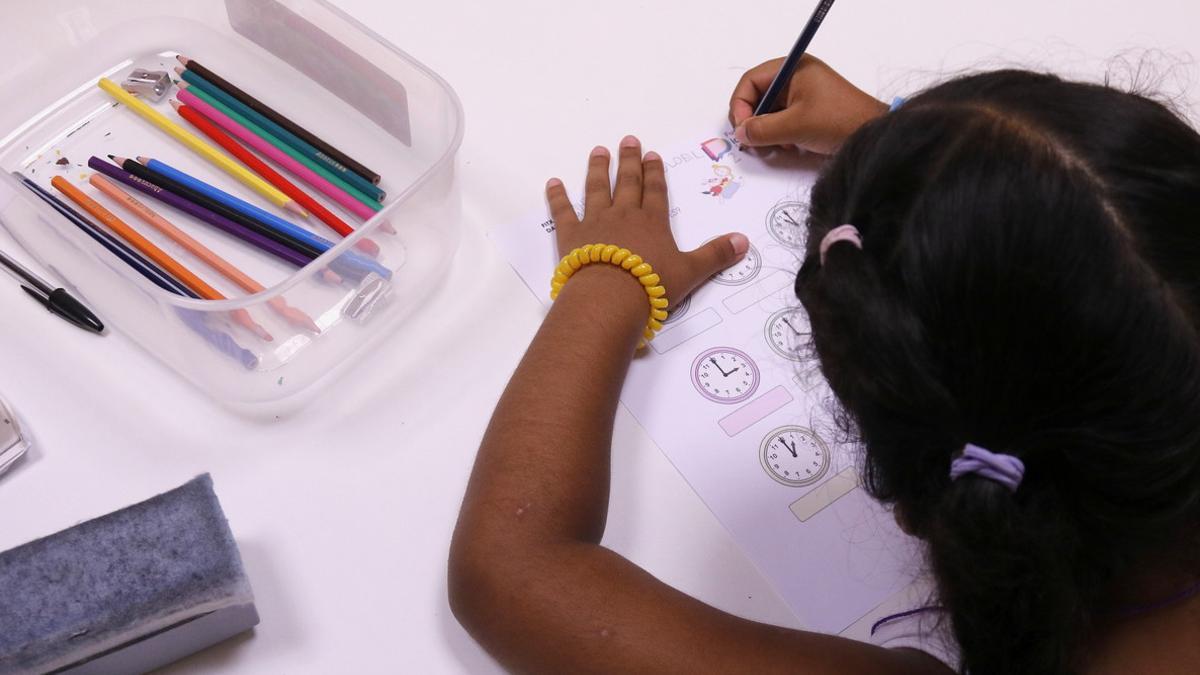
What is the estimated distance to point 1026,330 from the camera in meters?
0.32

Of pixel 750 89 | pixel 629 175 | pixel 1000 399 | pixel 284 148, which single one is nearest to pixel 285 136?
pixel 284 148

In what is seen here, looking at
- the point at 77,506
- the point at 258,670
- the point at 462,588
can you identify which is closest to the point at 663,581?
the point at 462,588

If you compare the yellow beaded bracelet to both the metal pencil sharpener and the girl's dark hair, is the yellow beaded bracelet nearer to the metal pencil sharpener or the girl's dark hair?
the girl's dark hair

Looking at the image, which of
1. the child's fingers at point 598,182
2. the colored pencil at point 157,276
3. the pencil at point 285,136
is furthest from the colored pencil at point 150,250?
the child's fingers at point 598,182

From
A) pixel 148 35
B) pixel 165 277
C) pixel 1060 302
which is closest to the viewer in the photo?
pixel 1060 302

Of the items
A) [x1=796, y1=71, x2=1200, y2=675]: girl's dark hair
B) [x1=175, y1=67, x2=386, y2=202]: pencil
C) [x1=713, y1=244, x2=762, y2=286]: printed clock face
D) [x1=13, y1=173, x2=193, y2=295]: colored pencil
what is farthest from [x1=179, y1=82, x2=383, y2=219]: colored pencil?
[x1=796, y1=71, x2=1200, y2=675]: girl's dark hair

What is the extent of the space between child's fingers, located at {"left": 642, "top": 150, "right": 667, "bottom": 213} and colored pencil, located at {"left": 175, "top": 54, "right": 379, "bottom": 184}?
0.18 m

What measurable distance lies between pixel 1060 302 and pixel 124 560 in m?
0.39

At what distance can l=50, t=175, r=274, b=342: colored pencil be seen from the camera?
0.53m

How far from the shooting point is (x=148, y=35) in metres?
0.66

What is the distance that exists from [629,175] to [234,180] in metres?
0.26

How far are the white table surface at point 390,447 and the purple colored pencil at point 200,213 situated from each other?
74 millimetres

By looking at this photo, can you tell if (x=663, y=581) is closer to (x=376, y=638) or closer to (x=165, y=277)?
(x=376, y=638)

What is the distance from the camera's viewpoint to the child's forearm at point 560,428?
483 mm
